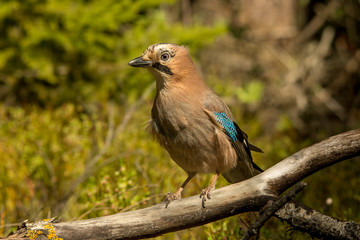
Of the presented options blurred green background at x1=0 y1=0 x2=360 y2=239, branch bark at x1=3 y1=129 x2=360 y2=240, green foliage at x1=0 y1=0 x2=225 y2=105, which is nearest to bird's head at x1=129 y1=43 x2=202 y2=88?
blurred green background at x1=0 y1=0 x2=360 y2=239

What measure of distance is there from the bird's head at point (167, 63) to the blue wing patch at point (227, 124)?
42 centimetres

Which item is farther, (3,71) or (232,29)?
(232,29)

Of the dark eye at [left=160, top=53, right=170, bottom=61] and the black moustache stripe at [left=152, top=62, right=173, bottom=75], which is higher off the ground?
the dark eye at [left=160, top=53, right=170, bottom=61]

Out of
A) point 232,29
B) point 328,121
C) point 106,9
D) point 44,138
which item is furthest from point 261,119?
point 44,138

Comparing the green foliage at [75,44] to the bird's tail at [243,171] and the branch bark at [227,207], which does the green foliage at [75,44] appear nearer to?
the bird's tail at [243,171]

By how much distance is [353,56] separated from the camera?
8.66 meters

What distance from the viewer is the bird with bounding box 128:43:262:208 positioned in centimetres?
401

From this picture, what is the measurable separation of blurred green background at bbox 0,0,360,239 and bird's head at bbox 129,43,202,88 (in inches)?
22.5

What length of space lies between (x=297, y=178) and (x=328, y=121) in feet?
17.4

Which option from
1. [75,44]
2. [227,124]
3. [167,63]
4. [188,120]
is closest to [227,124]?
[227,124]

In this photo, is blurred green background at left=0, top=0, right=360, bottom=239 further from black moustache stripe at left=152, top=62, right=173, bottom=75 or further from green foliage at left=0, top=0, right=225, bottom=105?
black moustache stripe at left=152, top=62, right=173, bottom=75

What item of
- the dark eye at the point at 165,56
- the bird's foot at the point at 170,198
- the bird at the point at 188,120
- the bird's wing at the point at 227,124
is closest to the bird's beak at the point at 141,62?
the bird at the point at 188,120

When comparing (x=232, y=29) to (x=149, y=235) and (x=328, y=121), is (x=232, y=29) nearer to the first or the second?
(x=328, y=121)

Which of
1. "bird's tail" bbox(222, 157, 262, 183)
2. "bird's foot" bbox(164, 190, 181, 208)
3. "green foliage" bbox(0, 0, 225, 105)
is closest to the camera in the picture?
"bird's foot" bbox(164, 190, 181, 208)
